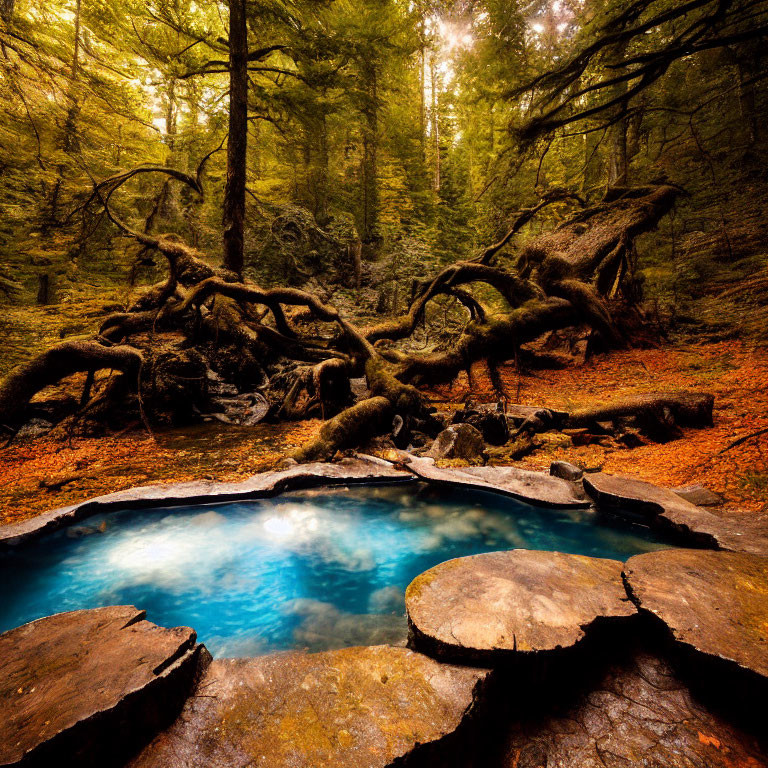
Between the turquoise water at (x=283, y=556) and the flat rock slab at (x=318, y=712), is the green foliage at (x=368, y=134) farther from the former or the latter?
the flat rock slab at (x=318, y=712)

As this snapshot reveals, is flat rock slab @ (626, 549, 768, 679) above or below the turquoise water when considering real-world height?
above

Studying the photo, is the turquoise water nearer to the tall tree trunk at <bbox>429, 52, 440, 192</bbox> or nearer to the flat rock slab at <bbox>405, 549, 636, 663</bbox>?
the flat rock slab at <bbox>405, 549, 636, 663</bbox>

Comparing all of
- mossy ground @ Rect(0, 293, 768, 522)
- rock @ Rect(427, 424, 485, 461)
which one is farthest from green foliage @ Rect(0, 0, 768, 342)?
rock @ Rect(427, 424, 485, 461)

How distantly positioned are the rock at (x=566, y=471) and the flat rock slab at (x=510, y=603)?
1794 millimetres

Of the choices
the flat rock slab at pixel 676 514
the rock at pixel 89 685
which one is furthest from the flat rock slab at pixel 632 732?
the rock at pixel 89 685

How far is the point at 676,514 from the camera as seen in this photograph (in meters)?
3.33

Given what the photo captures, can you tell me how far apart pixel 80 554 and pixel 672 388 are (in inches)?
359

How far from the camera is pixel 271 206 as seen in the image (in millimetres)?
13625

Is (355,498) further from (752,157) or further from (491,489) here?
(752,157)

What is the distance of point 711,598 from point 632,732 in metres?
0.91

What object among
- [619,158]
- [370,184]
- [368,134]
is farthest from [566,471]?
[368,134]

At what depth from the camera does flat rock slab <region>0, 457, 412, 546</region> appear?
334cm

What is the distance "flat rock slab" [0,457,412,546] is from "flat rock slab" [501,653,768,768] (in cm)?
307

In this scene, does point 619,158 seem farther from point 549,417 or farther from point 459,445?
point 459,445
